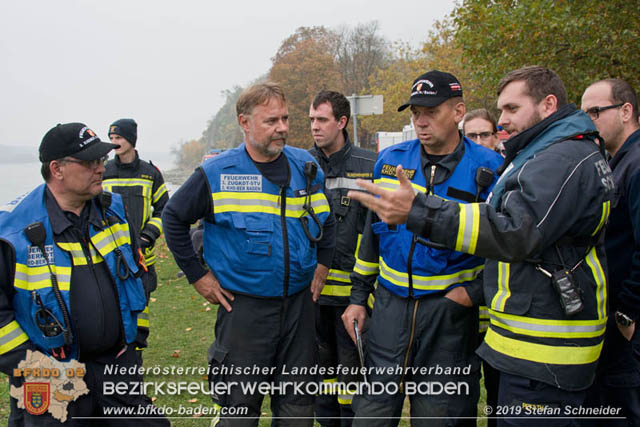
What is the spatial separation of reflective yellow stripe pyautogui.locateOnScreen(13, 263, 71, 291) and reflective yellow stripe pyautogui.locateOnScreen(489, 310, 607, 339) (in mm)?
2325

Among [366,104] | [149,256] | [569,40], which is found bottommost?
[149,256]

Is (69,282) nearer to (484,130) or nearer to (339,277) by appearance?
(339,277)

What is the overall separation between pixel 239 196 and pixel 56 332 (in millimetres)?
1271

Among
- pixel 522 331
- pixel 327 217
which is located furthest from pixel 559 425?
pixel 327 217

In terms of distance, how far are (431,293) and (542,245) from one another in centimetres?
90

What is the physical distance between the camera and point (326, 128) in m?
4.36

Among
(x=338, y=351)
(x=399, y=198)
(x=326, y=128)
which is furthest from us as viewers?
(x=326, y=128)

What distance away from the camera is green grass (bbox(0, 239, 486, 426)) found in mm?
4758

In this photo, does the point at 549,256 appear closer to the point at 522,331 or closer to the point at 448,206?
the point at 522,331

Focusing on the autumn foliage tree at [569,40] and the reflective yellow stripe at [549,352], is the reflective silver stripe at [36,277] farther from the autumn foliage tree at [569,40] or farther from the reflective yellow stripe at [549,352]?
the autumn foliage tree at [569,40]

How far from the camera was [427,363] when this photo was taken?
2977 millimetres

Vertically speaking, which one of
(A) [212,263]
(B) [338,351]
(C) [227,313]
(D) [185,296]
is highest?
(A) [212,263]

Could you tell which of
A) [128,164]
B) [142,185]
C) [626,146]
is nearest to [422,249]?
[626,146]

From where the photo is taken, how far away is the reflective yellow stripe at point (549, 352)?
2395 mm
